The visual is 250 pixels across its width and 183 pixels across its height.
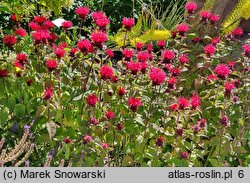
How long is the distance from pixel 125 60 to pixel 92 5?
141 inches

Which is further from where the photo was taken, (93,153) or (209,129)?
(209,129)

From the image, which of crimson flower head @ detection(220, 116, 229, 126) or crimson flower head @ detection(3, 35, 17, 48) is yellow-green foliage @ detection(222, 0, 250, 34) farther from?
crimson flower head @ detection(3, 35, 17, 48)

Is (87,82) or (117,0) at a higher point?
(87,82)

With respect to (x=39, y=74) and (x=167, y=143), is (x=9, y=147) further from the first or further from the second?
(x=167, y=143)

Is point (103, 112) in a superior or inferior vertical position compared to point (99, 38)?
inferior

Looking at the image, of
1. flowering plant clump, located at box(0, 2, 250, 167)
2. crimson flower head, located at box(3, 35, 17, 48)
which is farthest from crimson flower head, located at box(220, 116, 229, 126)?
crimson flower head, located at box(3, 35, 17, 48)

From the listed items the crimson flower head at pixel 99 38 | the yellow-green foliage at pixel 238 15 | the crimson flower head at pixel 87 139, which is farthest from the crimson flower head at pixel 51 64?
the yellow-green foliage at pixel 238 15

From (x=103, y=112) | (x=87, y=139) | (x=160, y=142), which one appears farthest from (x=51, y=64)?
(x=160, y=142)

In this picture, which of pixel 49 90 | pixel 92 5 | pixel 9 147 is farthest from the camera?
pixel 92 5

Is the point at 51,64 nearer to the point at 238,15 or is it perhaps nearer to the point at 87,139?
the point at 87,139

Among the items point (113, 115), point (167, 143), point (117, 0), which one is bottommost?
point (117, 0)

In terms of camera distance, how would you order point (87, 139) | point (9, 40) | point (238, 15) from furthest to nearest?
1. point (238, 15)
2. point (9, 40)
3. point (87, 139)

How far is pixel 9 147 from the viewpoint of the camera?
2.93m

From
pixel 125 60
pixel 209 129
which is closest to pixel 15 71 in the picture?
pixel 125 60
